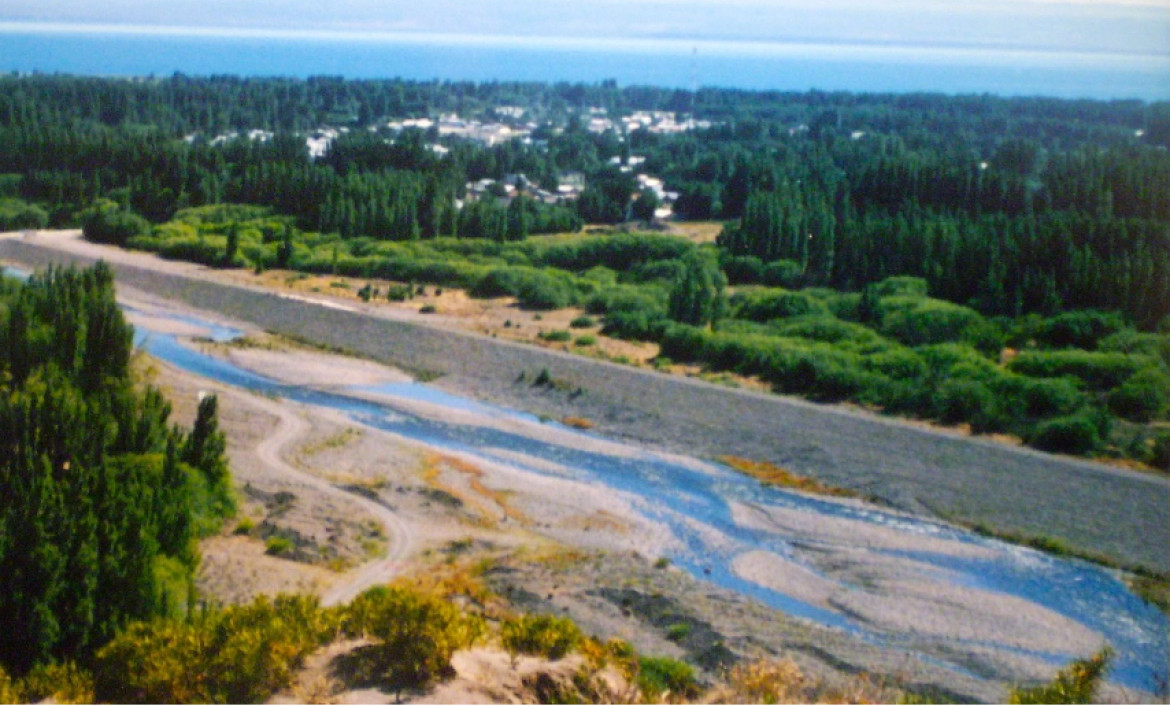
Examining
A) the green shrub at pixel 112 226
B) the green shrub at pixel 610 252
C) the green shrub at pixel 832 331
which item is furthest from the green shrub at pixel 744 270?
the green shrub at pixel 112 226

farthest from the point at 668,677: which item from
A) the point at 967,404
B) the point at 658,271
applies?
the point at 658,271

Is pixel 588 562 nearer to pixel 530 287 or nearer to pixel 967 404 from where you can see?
pixel 967 404

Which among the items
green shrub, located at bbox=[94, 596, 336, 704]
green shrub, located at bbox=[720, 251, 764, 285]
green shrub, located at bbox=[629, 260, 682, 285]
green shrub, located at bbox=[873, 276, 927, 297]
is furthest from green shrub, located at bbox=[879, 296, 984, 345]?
green shrub, located at bbox=[94, 596, 336, 704]

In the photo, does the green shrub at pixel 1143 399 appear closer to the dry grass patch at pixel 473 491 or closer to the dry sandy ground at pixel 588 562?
the dry sandy ground at pixel 588 562

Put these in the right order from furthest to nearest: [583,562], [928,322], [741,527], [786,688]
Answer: [928,322]
[741,527]
[583,562]
[786,688]

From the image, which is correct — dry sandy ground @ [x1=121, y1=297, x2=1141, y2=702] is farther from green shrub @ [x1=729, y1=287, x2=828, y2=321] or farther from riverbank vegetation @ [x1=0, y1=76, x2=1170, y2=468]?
green shrub @ [x1=729, y1=287, x2=828, y2=321]

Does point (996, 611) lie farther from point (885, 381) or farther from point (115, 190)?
point (115, 190)
